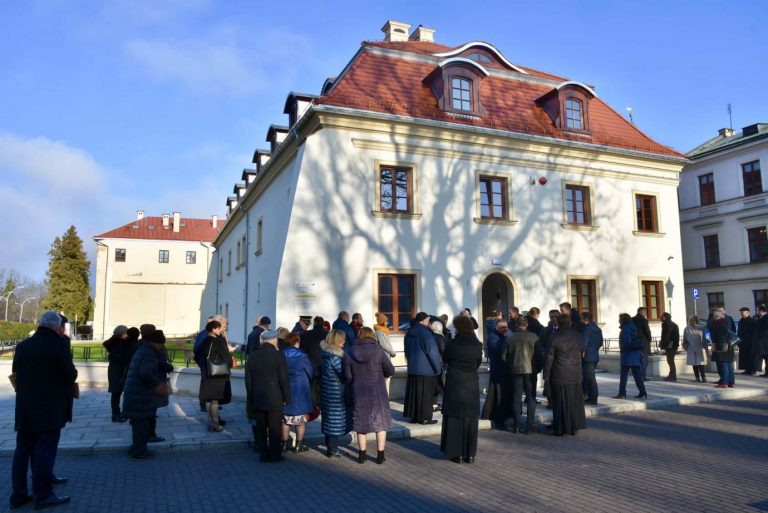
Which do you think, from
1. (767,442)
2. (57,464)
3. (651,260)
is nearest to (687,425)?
(767,442)

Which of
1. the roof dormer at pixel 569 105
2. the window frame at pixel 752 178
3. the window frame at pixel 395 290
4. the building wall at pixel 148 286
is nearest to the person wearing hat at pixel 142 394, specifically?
the window frame at pixel 395 290

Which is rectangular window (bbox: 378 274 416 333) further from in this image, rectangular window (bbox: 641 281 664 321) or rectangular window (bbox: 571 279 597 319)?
rectangular window (bbox: 641 281 664 321)

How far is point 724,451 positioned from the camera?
7.51 metres

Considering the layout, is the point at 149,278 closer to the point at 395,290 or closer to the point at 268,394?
the point at 395,290

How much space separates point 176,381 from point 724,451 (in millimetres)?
11571

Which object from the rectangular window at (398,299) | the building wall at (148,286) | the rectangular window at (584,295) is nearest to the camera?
the rectangular window at (398,299)

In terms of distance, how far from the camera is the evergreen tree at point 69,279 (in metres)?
56.9

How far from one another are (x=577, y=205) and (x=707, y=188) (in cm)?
1739

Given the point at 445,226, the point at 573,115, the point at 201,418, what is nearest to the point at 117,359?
the point at 201,418

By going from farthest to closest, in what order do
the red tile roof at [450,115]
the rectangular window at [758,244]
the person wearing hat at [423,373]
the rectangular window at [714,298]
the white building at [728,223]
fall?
1. the rectangular window at [714,298]
2. the white building at [728,223]
3. the rectangular window at [758,244]
4. the red tile roof at [450,115]
5. the person wearing hat at [423,373]

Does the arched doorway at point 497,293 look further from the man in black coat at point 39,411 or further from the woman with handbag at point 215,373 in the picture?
the man in black coat at point 39,411

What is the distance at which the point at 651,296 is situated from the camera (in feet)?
70.5

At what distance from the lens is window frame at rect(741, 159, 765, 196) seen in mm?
30109

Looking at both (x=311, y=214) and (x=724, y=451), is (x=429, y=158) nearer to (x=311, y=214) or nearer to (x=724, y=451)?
(x=311, y=214)
